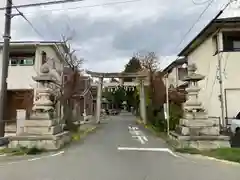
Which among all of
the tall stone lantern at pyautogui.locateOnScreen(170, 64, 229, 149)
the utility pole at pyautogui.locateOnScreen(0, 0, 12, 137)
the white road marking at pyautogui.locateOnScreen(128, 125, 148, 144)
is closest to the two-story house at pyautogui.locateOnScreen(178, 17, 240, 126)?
the white road marking at pyautogui.locateOnScreen(128, 125, 148, 144)

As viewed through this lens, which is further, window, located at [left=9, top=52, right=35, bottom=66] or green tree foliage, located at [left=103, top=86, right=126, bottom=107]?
green tree foliage, located at [left=103, top=86, right=126, bottom=107]

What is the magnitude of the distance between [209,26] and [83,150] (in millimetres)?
13030

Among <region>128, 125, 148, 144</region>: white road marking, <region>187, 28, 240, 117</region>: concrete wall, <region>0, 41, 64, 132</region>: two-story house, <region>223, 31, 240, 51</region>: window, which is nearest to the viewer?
<region>128, 125, 148, 144</region>: white road marking

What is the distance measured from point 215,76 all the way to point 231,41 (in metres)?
2.67

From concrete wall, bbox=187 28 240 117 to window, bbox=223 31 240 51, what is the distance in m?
0.55

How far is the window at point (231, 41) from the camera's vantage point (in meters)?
21.8

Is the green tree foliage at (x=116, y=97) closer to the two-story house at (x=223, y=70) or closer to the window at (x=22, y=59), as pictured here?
the window at (x=22, y=59)

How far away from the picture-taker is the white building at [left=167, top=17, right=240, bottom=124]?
21281mm

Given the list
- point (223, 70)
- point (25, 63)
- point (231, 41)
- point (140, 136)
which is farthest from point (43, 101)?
point (25, 63)

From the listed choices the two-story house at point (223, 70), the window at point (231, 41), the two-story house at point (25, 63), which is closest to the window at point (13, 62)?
the two-story house at point (25, 63)

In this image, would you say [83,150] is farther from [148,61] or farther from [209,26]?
[148,61]

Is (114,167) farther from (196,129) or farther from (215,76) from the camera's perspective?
(215,76)

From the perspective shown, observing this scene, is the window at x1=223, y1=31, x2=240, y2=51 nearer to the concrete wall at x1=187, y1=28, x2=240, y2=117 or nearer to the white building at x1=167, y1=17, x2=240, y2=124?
the white building at x1=167, y1=17, x2=240, y2=124

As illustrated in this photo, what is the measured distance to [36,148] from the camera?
12500mm
